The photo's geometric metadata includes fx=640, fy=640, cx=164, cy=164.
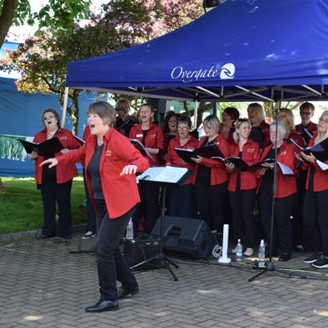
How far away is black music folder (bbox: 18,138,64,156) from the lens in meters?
8.61

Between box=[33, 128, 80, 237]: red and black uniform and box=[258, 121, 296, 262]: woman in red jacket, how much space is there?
2.83 metres

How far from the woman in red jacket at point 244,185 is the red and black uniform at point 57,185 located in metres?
2.37

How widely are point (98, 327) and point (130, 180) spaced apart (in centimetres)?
130

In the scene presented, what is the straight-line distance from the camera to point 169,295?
6.45 metres

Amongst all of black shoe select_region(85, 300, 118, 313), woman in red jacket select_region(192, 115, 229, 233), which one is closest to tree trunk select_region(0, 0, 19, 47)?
woman in red jacket select_region(192, 115, 229, 233)

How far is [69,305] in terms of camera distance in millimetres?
6012

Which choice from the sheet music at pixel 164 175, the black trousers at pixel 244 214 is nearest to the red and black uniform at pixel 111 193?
the sheet music at pixel 164 175

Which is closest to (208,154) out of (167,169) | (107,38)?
(167,169)

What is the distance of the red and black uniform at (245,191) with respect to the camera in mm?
8336

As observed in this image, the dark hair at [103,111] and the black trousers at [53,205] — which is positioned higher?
the dark hair at [103,111]

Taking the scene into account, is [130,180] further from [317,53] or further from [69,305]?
[317,53]

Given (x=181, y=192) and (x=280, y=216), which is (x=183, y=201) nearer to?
(x=181, y=192)

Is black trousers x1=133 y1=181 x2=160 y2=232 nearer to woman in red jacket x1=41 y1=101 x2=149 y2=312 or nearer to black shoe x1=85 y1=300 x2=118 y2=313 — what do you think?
woman in red jacket x1=41 y1=101 x2=149 y2=312

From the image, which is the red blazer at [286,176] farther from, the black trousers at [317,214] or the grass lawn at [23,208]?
the grass lawn at [23,208]
